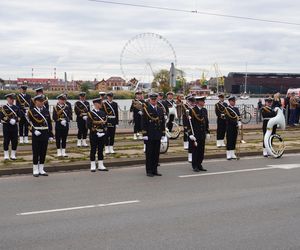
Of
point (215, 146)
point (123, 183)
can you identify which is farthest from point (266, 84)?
point (123, 183)

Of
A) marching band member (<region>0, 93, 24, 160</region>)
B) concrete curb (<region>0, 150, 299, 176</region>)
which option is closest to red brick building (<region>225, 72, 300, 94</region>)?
concrete curb (<region>0, 150, 299, 176</region>)

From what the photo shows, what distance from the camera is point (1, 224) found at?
7.49 metres

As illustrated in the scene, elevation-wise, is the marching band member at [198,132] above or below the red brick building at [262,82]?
below

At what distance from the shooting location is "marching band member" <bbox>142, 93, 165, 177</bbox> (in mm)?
12371

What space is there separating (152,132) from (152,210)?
4.30 metres

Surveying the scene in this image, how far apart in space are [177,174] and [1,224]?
570cm

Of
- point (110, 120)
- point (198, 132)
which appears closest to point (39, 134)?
point (110, 120)

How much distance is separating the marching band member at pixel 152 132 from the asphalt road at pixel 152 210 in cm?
41

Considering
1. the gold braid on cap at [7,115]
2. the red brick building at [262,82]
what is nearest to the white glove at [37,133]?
the gold braid on cap at [7,115]

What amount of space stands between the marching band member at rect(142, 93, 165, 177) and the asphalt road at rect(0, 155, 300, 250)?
1.34 feet

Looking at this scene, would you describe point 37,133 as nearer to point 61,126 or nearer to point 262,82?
point 61,126

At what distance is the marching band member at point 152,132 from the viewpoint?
1237 centimetres

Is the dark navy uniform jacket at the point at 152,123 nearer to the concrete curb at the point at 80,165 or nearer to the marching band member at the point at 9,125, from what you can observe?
the concrete curb at the point at 80,165

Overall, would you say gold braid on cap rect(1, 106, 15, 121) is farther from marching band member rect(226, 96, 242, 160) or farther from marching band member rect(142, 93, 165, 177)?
marching band member rect(226, 96, 242, 160)
